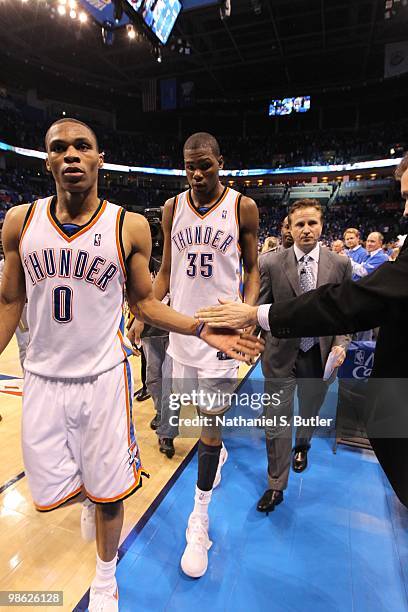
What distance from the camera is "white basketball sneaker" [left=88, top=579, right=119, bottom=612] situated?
1.67 meters

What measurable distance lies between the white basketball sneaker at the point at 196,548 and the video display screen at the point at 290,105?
27506mm

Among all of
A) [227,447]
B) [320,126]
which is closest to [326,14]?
[320,126]

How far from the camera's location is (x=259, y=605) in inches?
72.7

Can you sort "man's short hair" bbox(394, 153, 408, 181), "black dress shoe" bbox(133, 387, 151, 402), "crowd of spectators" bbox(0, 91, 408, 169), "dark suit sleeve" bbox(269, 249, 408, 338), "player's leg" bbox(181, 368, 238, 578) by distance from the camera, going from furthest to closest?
"crowd of spectators" bbox(0, 91, 408, 169) → "black dress shoe" bbox(133, 387, 151, 402) → "player's leg" bbox(181, 368, 238, 578) → "man's short hair" bbox(394, 153, 408, 181) → "dark suit sleeve" bbox(269, 249, 408, 338)

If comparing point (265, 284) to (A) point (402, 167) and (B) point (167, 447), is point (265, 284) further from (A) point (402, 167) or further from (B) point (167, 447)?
(B) point (167, 447)

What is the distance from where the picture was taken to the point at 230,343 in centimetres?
188

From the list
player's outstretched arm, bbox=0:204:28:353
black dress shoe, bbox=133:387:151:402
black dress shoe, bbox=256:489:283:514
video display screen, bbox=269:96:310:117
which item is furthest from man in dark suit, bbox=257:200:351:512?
video display screen, bbox=269:96:310:117

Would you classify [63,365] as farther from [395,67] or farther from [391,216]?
[391,216]

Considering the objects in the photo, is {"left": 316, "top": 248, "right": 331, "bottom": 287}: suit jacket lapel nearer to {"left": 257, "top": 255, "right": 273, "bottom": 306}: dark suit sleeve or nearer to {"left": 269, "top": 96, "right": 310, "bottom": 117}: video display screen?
{"left": 257, "top": 255, "right": 273, "bottom": 306}: dark suit sleeve

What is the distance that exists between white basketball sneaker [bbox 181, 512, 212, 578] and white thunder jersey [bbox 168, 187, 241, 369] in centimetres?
94

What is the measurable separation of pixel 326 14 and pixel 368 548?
62.7 feet

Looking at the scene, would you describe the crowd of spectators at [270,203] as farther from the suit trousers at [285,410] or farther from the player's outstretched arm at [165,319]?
the player's outstretched arm at [165,319]

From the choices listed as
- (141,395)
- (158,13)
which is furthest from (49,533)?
(158,13)

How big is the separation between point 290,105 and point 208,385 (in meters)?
27.3
